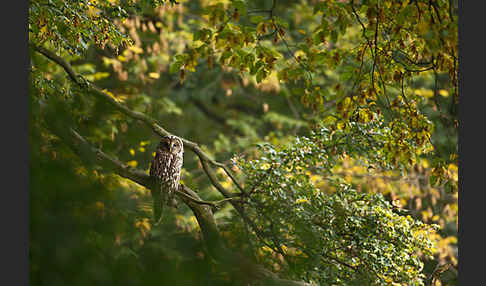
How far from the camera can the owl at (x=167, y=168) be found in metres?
2.39

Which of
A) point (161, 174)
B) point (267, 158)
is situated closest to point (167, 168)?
point (161, 174)

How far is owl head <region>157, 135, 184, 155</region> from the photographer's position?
2.51 metres

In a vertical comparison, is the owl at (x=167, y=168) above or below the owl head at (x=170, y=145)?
below

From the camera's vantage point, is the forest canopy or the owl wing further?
the owl wing

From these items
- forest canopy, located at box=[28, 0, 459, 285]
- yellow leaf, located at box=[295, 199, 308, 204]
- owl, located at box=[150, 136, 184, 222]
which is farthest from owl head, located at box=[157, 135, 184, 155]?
yellow leaf, located at box=[295, 199, 308, 204]

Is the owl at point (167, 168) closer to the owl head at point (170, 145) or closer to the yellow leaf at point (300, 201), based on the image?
the owl head at point (170, 145)

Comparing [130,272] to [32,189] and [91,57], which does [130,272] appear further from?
[91,57]

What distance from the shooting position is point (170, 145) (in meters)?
2.52

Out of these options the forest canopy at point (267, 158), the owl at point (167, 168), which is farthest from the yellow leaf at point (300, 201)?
the owl at point (167, 168)

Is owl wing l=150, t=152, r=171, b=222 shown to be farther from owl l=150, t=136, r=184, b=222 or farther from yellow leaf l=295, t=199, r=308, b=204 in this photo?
yellow leaf l=295, t=199, r=308, b=204

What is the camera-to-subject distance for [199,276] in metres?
1.15

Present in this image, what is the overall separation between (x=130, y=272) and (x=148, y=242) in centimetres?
22

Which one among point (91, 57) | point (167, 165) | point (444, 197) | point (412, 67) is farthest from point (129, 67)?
point (444, 197)

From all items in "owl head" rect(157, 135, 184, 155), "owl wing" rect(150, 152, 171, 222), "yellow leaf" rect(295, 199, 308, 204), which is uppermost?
"owl head" rect(157, 135, 184, 155)
